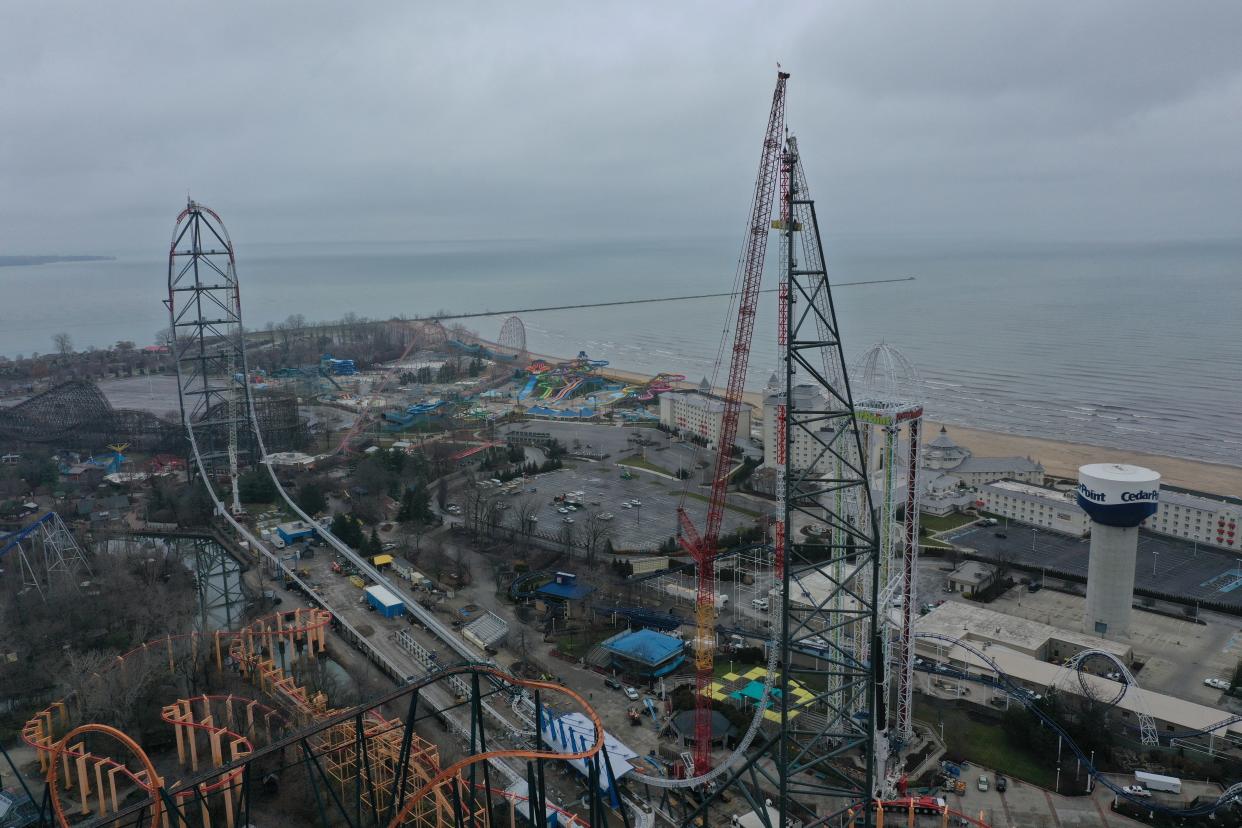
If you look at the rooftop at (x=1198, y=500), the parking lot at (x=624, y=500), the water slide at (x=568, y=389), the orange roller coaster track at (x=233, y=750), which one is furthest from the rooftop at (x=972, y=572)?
the water slide at (x=568, y=389)

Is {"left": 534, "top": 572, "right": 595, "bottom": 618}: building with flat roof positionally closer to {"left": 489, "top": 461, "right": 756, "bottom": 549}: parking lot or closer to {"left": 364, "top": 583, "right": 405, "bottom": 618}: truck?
{"left": 364, "top": 583, "right": 405, "bottom": 618}: truck

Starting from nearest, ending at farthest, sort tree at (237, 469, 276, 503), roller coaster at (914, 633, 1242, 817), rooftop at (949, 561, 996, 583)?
1. roller coaster at (914, 633, 1242, 817)
2. rooftop at (949, 561, 996, 583)
3. tree at (237, 469, 276, 503)

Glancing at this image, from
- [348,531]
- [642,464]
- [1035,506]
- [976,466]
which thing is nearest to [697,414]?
[642,464]

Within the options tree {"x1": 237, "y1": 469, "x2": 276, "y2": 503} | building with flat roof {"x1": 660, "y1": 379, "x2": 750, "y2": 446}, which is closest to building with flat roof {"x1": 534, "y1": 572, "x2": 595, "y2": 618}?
tree {"x1": 237, "y1": 469, "x2": 276, "y2": 503}

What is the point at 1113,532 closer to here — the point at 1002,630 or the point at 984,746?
the point at 1002,630

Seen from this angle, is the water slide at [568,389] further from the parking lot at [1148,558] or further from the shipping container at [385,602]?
the shipping container at [385,602]

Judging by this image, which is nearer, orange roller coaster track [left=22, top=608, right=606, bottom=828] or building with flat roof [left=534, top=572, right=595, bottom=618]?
orange roller coaster track [left=22, top=608, right=606, bottom=828]
